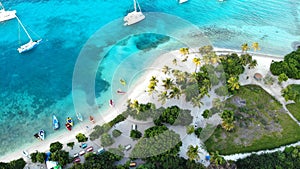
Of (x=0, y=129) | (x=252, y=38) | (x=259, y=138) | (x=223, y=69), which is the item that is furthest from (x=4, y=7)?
(x=259, y=138)

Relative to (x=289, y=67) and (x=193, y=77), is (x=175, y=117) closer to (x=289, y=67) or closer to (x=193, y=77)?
(x=193, y=77)

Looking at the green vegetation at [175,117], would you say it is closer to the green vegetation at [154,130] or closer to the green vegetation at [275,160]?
the green vegetation at [154,130]

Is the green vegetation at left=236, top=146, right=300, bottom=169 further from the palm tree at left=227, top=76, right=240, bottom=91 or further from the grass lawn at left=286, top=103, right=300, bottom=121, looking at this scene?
the palm tree at left=227, top=76, right=240, bottom=91

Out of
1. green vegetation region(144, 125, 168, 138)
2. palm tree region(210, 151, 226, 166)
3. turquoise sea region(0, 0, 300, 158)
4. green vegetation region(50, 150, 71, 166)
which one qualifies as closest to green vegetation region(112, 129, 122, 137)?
green vegetation region(144, 125, 168, 138)

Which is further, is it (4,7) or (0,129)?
(4,7)

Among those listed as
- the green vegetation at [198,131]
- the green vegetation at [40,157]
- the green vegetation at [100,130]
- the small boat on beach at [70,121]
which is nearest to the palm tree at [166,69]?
the green vegetation at [198,131]

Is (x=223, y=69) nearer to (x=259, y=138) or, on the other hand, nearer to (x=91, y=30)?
(x=259, y=138)
